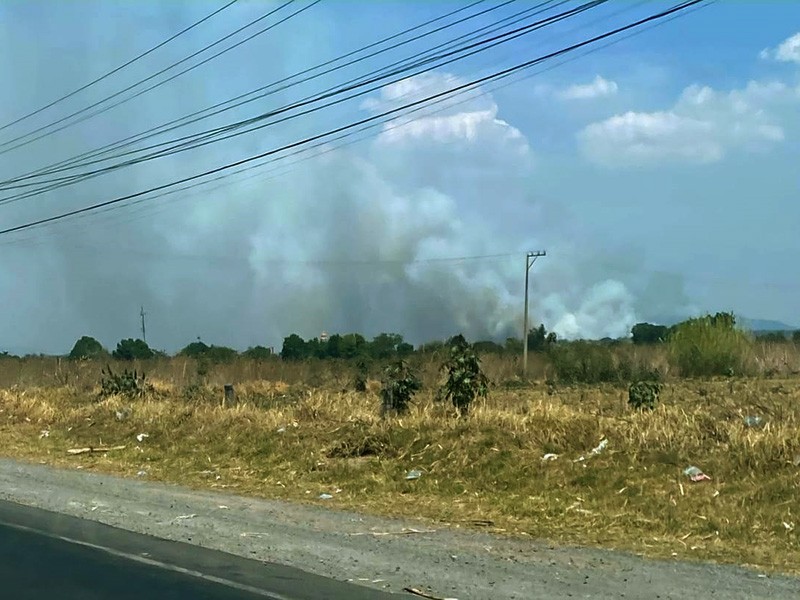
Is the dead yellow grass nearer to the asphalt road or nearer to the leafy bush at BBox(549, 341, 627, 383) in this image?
the asphalt road

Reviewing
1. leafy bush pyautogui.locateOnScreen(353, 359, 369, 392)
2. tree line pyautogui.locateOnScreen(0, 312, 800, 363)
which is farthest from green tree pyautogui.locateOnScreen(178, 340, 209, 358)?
leafy bush pyautogui.locateOnScreen(353, 359, 369, 392)

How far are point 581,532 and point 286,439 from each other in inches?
340

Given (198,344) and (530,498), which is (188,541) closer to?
(530,498)

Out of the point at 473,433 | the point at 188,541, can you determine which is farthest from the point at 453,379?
the point at 188,541

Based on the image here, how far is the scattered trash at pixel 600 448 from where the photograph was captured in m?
15.0

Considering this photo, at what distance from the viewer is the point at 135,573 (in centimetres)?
944

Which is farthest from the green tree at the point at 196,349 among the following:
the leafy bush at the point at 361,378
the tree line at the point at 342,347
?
the leafy bush at the point at 361,378

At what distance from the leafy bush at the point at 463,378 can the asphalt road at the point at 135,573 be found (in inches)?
339

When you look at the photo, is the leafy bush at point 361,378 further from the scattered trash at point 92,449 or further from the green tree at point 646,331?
the green tree at point 646,331

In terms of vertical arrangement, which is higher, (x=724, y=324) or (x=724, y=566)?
(x=724, y=324)

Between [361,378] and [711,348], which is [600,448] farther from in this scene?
[711,348]

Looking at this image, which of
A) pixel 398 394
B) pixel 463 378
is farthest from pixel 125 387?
pixel 463 378

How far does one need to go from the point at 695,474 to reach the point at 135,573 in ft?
25.4

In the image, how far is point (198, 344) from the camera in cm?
6253
